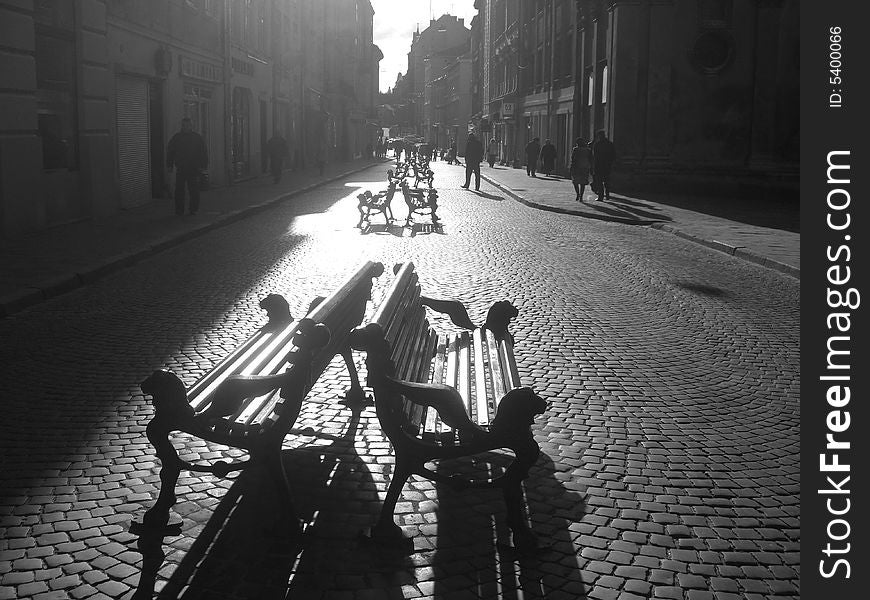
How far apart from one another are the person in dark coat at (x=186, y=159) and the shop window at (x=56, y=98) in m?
2.11

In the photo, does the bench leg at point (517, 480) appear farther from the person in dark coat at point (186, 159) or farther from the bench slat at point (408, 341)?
the person in dark coat at point (186, 159)

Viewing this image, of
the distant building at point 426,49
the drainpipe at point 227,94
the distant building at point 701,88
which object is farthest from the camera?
the distant building at point 426,49

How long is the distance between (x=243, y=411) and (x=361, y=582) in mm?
1124

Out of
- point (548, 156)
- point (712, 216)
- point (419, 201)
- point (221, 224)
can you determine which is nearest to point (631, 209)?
point (712, 216)

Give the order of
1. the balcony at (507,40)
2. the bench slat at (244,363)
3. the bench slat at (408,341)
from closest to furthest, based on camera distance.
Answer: the bench slat at (244,363) < the bench slat at (408,341) < the balcony at (507,40)

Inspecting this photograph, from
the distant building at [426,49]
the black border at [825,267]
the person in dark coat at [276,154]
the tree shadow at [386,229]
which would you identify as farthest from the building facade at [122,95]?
the distant building at [426,49]

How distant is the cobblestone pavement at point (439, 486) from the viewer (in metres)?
3.73

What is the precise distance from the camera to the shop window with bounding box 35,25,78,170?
16.1 meters

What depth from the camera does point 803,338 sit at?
158 inches

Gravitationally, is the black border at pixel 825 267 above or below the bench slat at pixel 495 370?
above

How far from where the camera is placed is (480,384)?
5262 millimetres

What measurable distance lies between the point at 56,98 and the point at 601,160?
45.9 feet

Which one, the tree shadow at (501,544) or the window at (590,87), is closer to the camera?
the tree shadow at (501,544)

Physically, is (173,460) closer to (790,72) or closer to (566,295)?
(566,295)
